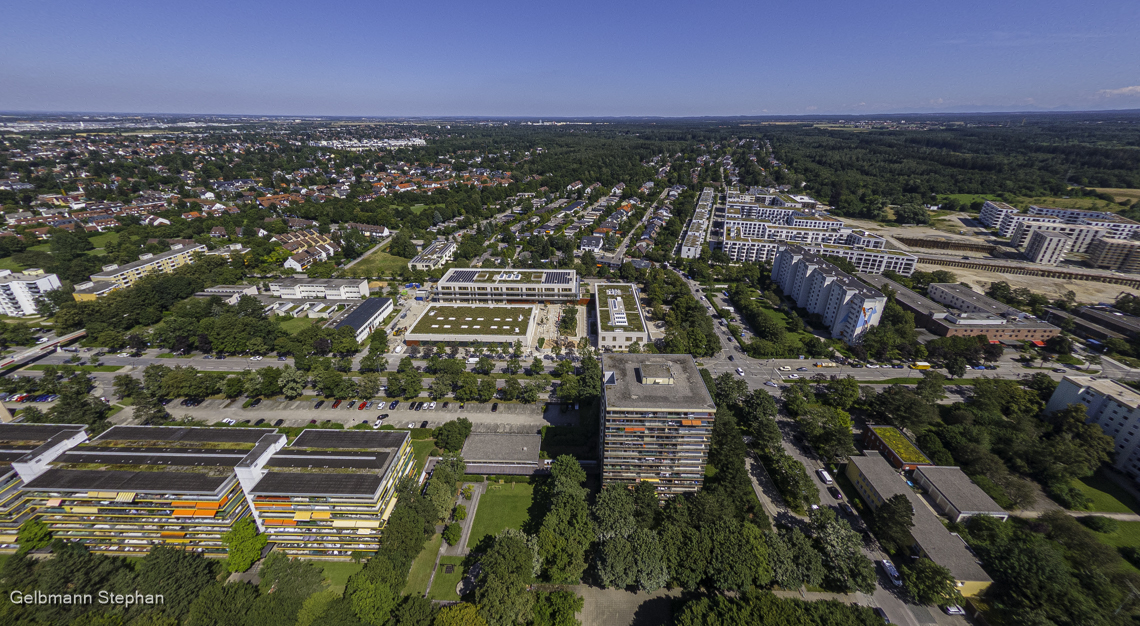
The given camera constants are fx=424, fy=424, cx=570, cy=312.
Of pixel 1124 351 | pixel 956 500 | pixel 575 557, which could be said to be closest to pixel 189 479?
pixel 575 557

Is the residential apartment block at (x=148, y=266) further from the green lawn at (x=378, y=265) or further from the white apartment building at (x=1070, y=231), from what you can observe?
the white apartment building at (x=1070, y=231)

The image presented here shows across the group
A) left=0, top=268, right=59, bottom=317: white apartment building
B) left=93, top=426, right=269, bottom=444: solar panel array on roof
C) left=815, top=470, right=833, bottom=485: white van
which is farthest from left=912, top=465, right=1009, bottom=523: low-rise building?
left=0, top=268, right=59, bottom=317: white apartment building

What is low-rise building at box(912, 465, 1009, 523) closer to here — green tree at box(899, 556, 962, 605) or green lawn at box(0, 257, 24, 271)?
green tree at box(899, 556, 962, 605)

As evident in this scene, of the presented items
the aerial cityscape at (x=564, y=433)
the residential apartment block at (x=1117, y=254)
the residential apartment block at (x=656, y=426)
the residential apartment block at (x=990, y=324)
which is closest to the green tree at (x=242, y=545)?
the aerial cityscape at (x=564, y=433)

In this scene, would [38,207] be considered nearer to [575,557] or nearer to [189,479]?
[189,479]

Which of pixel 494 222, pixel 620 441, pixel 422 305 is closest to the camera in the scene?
pixel 620 441

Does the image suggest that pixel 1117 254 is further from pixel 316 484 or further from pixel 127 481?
pixel 127 481
